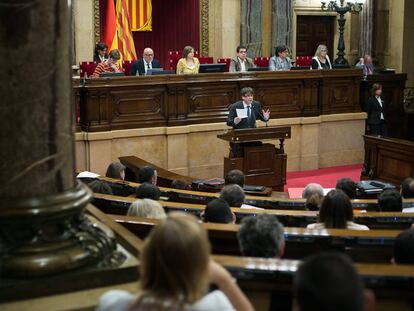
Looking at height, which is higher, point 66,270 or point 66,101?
point 66,101

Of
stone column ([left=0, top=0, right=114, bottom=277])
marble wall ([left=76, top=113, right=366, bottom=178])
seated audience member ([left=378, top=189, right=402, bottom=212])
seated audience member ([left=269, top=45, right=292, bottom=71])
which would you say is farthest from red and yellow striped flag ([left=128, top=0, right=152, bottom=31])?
stone column ([left=0, top=0, right=114, bottom=277])

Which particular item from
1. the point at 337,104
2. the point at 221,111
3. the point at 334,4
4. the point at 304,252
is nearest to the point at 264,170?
the point at 221,111

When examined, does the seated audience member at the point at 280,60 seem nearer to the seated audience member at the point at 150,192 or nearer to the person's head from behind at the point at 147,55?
the person's head from behind at the point at 147,55

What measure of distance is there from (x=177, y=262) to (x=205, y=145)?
333 inches

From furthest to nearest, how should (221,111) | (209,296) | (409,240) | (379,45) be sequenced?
(379,45) → (221,111) → (409,240) → (209,296)

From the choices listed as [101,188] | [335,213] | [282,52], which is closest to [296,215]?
[335,213]

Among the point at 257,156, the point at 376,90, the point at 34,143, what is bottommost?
the point at 257,156

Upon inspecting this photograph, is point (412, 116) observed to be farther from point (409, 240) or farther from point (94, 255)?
point (94, 255)

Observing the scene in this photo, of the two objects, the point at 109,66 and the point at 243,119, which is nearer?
the point at 243,119

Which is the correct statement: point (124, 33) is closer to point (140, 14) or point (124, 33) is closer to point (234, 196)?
point (140, 14)

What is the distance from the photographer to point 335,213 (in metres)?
4.21

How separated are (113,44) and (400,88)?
5378 millimetres

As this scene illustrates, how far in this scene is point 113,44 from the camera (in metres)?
14.0

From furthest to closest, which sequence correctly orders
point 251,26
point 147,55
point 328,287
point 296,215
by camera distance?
point 251,26, point 147,55, point 296,215, point 328,287
